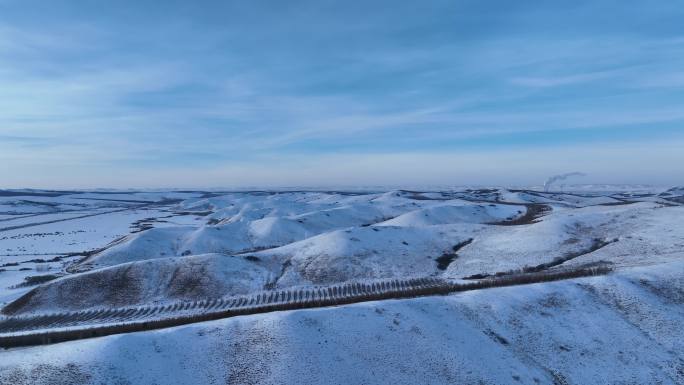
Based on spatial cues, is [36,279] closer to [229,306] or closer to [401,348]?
[229,306]

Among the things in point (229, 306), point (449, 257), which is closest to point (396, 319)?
point (229, 306)

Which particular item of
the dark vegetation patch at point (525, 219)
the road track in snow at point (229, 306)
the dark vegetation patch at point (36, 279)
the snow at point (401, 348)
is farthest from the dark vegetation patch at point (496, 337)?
the dark vegetation patch at point (525, 219)

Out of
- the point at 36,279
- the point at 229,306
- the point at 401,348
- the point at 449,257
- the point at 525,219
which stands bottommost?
the point at 229,306

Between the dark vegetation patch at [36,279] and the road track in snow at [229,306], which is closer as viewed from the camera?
the road track in snow at [229,306]

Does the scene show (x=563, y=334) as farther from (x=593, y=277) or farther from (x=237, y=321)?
(x=237, y=321)

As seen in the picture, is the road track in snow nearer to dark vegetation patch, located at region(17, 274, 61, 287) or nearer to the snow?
the snow

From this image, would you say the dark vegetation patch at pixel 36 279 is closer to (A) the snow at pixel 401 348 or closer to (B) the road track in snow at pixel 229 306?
(B) the road track in snow at pixel 229 306

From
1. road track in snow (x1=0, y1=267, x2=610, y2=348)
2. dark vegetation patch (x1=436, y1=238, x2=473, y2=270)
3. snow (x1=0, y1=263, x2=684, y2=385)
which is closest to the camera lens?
snow (x1=0, y1=263, x2=684, y2=385)

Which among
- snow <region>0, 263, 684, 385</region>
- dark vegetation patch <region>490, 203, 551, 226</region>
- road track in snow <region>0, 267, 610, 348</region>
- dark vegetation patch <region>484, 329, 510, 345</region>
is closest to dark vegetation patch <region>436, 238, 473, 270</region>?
road track in snow <region>0, 267, 610, 348</region>

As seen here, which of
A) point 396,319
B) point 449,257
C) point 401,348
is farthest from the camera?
point 449,257

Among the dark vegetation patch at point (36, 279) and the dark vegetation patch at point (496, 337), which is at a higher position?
the dark vegetation patch at point (496, 337)
